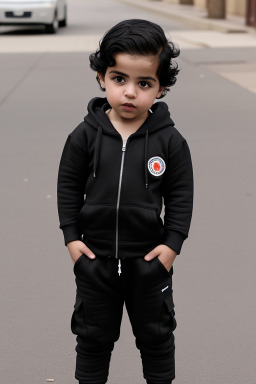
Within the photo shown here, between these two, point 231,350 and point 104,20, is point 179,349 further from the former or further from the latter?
point 104,20

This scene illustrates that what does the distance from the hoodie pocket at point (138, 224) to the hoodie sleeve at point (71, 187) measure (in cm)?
18

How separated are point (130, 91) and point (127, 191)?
1.05ft

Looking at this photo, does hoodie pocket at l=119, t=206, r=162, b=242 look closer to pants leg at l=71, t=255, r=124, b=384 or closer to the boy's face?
pants leg at l=71, t=255, r=124, b=384

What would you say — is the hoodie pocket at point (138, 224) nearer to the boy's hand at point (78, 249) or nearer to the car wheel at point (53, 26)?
the boy's hand at point (78, 249)

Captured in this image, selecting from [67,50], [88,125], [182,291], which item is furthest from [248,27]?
[88,125]

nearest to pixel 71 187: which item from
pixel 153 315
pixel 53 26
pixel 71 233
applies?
pixel 71 233

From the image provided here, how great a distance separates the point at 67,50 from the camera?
18156 millimetres

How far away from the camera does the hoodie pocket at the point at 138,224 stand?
2.88 meters

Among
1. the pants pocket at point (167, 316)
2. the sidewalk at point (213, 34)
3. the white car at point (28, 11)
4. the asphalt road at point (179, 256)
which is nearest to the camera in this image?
the pants pocket at point (167, 316)

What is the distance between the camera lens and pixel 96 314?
118 inches

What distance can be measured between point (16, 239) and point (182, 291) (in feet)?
4.50

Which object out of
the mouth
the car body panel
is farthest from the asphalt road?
the car body panel

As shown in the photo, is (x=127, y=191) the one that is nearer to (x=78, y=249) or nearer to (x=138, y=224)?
(x=138, y=224)

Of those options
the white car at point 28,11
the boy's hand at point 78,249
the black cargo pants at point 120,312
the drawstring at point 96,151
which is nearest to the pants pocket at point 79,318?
the black cargo pants at point 120,312
